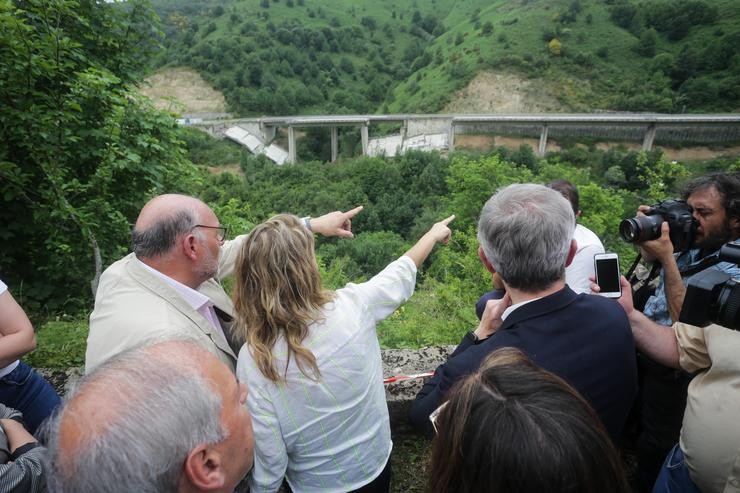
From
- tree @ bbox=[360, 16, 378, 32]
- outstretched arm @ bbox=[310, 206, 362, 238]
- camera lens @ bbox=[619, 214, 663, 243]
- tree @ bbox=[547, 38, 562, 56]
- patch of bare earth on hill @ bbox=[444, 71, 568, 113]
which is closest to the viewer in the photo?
camera lens @ bbox=[619, 214, 663, 243]

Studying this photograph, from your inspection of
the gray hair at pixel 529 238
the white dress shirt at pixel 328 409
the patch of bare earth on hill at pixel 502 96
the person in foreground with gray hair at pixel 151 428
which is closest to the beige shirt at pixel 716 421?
the gray hair at pixel 529 238

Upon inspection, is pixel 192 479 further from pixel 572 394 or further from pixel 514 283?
pixel 514 283

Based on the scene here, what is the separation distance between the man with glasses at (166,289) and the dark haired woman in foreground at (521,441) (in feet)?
3.75

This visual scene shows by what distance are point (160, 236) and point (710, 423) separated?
7.76 ft

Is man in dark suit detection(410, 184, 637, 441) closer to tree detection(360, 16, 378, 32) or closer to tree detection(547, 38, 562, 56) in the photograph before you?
tree detection(547, 38, 562, 56)

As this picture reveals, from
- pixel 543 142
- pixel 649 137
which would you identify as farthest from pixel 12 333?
pixel 649 137

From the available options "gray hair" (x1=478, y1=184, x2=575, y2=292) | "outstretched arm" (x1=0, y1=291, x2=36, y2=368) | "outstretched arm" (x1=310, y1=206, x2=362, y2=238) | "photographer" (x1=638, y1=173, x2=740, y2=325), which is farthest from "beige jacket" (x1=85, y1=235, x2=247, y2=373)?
"photographer" (x1=638, y1=173, x2=740, y2=325)

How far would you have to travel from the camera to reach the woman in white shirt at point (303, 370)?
1.50 meters

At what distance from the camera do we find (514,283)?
1.60 metres

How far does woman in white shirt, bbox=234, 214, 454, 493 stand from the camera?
4.92 feet

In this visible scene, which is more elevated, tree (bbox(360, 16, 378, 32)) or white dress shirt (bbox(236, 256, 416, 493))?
tree (bbox(360, 16, 378, 32))

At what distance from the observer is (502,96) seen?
52.5 m

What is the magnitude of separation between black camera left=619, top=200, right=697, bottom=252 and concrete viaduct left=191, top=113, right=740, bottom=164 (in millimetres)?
41476

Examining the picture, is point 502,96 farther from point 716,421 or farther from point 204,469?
point 204,469
